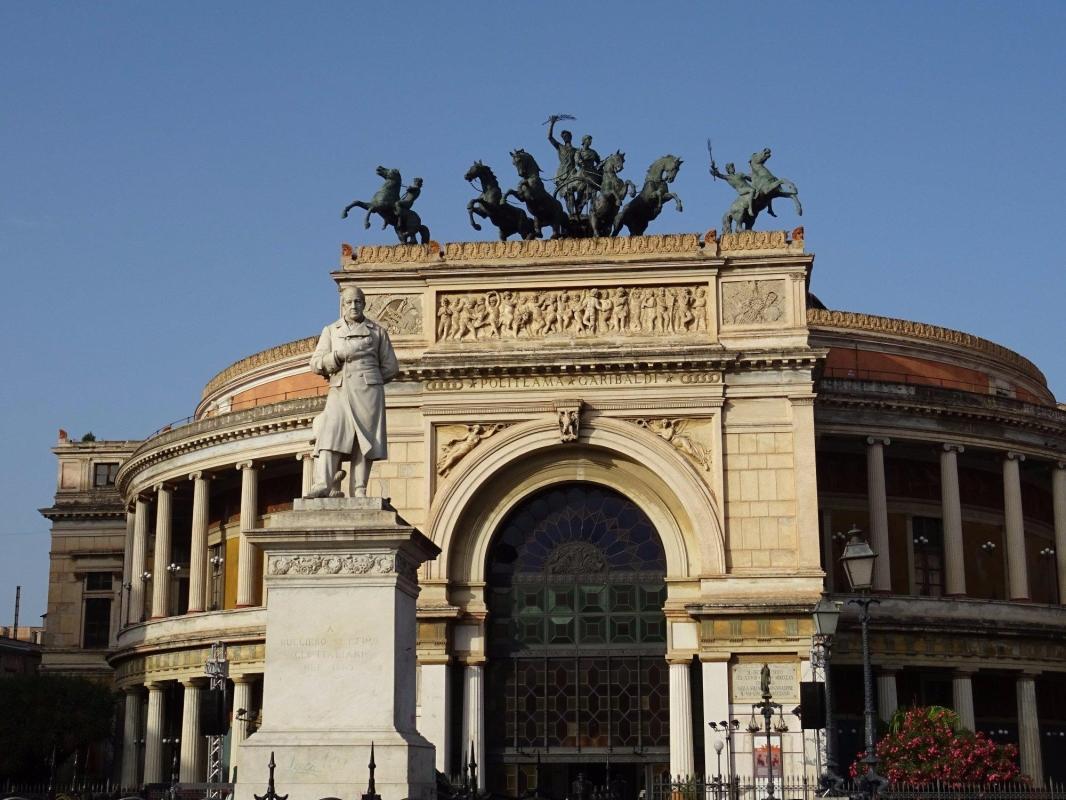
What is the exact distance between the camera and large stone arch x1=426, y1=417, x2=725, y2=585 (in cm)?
3981

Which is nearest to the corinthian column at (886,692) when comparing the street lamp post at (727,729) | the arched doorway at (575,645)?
the arched doorway at (575,645)

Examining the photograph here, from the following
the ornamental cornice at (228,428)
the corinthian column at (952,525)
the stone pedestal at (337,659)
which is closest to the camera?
the stone pedestal at (337,659)

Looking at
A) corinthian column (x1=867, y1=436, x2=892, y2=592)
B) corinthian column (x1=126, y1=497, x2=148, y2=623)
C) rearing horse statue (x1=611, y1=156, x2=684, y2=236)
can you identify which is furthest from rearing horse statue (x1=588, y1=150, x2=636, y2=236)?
corinthian column (x1=126, y1=497, x2=148, y2=623)

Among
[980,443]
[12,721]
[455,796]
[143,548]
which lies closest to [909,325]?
[980,443]

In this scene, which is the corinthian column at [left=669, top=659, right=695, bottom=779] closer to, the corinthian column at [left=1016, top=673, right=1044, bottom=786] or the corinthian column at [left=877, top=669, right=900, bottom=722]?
the corinthian column at [left=877, top=669, right=900, bottom=722]

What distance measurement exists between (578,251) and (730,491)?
7.82 metres

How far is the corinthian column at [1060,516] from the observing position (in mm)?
51062

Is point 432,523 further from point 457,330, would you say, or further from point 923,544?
point 923,544

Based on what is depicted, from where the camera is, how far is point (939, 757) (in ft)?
113

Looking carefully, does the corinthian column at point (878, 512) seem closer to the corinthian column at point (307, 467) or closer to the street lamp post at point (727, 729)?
the street lamp post at point (727, 729)

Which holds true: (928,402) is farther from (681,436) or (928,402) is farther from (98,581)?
(98,581)

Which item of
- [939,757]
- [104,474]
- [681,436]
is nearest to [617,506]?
[681,436]

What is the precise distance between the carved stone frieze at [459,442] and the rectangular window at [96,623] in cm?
2984

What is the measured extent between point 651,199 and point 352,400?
25921mm
